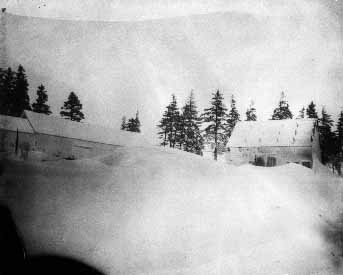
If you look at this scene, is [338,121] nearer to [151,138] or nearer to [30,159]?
[151,138]

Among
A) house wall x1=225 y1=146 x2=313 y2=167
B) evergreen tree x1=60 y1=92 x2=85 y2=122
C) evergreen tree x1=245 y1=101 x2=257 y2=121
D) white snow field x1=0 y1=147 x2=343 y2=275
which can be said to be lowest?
white snow field x1=0 y1=147 x2=343 y2=275

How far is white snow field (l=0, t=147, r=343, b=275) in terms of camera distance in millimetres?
2076

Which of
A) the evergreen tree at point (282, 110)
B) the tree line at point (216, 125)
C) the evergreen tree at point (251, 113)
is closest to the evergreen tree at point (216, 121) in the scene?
the tree line at point (216, 125)

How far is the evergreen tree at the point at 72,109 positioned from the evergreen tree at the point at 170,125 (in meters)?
0.74

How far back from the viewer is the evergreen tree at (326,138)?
295 centimetres

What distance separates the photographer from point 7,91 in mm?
2377

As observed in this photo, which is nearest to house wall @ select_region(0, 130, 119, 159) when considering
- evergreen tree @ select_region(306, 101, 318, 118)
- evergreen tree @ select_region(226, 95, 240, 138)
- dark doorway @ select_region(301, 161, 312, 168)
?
evergreen tree @ select_region(226, 95, 240, 138)

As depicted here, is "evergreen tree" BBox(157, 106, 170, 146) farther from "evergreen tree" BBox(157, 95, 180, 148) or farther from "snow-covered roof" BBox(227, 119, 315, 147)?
"snow-covered roof" BBox(227, 119, 315, 147)

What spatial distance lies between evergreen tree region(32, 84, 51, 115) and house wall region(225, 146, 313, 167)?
1.74 metres

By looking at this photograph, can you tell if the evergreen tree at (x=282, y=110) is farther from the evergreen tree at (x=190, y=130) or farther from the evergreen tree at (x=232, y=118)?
the evergreen tree at (x=190, y=130)

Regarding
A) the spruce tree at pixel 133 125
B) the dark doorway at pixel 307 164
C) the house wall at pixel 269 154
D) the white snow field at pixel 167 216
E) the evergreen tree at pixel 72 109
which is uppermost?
the evergreen tree at pixel 72 109

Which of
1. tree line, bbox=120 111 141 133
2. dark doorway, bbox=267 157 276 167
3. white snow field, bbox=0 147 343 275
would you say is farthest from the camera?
dark doorway, bbox=267 157 276 167

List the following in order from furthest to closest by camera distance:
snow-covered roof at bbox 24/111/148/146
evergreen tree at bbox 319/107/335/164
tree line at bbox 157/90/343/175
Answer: evergreen tree at bbox 319/107/335/164, tree line at bbox 157/90/343/175, snow-covered roof at bbox 24/111/148/146

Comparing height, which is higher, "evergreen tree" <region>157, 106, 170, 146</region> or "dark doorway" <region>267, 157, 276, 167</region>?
"evergreen tree" <region>157, 106, 170, 146</region>
